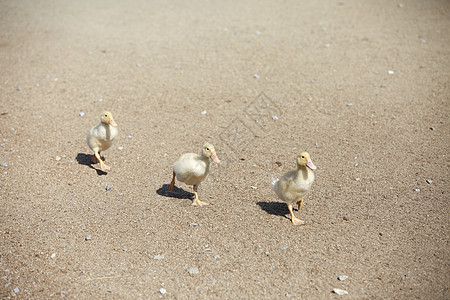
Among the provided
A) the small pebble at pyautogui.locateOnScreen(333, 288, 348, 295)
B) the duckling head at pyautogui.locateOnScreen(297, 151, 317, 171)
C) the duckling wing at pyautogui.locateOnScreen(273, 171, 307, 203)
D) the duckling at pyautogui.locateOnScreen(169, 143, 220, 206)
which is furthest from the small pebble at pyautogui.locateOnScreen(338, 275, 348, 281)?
the duckling at pyautogui.locateOnScreen(169, 143, 220, 206)

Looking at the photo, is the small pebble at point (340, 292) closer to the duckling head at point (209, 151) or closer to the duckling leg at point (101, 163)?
the duckling head at point (209, 151)

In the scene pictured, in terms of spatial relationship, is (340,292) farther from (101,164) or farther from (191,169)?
(101,164)

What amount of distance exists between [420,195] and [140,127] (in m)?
4.81

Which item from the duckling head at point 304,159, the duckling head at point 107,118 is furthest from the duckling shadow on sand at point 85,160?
the duckling head at point 304,159

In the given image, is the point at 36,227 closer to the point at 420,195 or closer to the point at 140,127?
the point at 140,127

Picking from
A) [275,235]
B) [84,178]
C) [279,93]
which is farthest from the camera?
[279,93]

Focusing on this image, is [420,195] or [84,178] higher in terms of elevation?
[420,195]

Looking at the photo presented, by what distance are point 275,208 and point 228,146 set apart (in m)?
1.83

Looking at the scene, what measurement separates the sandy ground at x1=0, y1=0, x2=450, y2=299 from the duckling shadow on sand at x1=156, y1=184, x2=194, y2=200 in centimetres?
3

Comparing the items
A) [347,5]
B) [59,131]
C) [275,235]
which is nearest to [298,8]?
[347,5]

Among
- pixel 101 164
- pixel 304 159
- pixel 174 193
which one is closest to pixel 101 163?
pixel 101 164

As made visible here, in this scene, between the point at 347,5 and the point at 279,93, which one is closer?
the point at 279,93

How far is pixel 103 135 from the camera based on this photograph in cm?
637

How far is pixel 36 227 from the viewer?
538 cm
